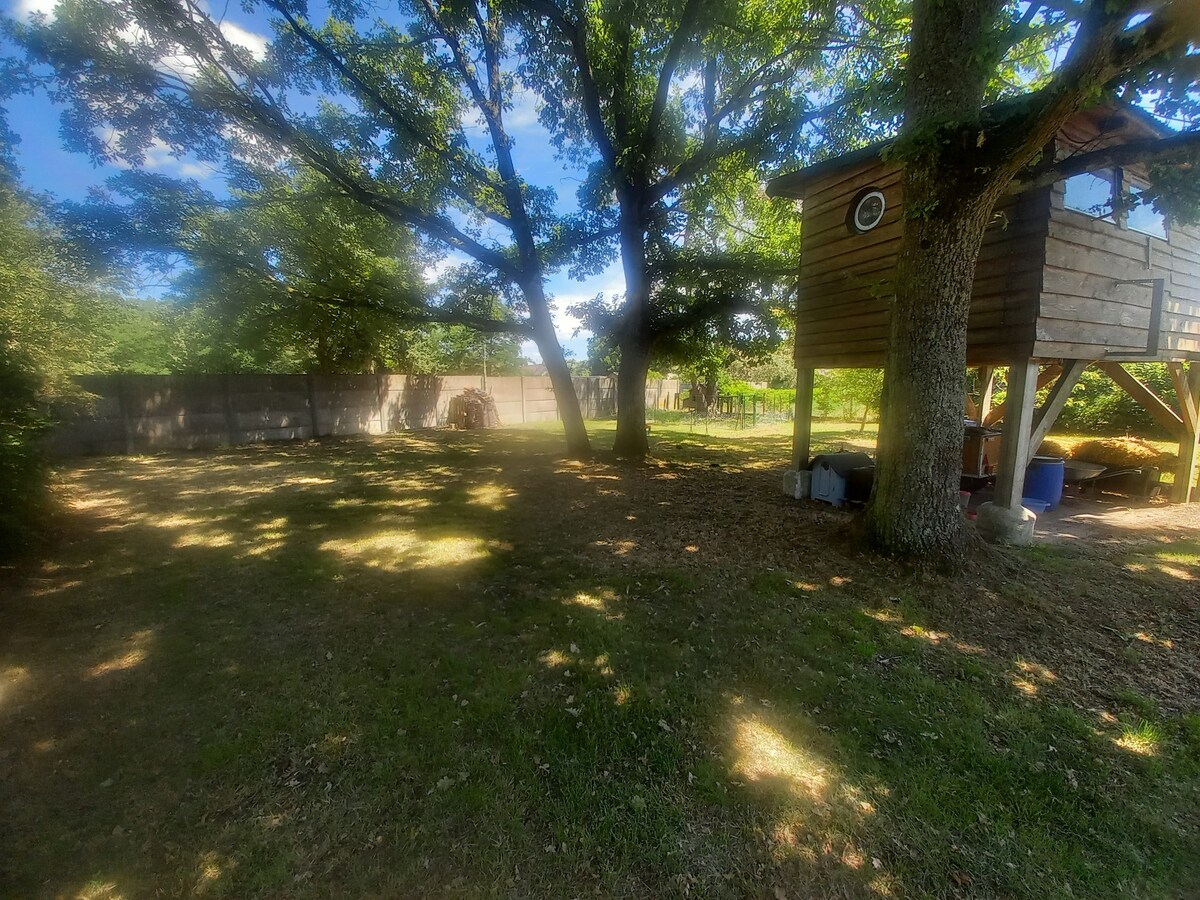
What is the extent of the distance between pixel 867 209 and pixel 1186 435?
6013mm

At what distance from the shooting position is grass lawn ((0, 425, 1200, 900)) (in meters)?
1.86

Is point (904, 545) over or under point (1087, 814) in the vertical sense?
over

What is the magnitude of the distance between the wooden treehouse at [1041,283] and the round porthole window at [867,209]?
0.02 meters

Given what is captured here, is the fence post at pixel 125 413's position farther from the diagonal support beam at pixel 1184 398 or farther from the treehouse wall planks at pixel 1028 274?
the diagonal support beam at pixel 1184 398

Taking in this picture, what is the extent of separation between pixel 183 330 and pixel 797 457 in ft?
70.5

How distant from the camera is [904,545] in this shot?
4309 millimetres

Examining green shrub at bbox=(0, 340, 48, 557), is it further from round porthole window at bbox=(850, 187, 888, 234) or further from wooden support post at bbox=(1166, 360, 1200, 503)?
wooden support post at bbox=(1166, 360, 1200, 503)

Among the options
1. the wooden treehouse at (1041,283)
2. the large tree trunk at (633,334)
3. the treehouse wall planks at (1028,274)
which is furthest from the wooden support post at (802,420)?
the large tree trunk at (633,334)

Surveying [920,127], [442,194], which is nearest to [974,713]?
[920,127]

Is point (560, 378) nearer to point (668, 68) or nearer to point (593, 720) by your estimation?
point (668, 68)

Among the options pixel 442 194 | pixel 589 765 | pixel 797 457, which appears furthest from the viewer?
pixel 442 194

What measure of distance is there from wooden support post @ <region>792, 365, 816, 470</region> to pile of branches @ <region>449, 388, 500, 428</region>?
11248 mm

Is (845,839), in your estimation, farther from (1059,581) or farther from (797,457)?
(797,457)

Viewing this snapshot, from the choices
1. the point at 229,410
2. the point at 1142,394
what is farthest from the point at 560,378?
the point at 1142,394
